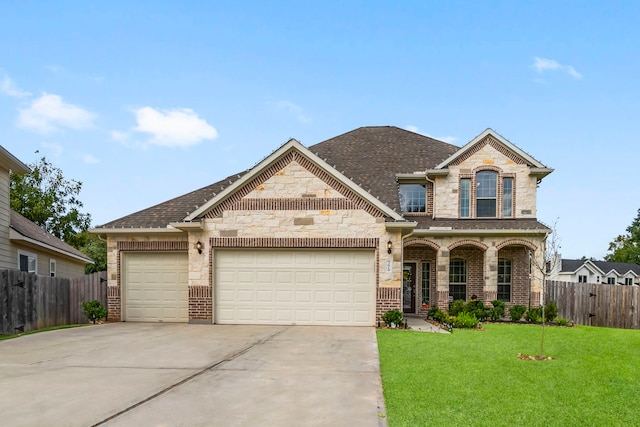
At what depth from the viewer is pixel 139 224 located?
15.5 meters

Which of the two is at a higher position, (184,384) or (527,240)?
(527,240)

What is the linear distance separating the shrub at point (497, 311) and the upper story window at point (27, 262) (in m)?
18.3

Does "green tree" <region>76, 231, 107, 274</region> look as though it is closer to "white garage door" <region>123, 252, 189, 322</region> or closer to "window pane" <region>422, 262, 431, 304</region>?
"white garage door" <region>123, 252, 189, 322</region>

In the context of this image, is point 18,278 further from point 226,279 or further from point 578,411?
point 578,411

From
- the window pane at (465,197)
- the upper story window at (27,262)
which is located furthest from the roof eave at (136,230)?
the window pane at (465,197)

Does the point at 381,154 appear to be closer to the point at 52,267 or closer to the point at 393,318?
the point at 393,318

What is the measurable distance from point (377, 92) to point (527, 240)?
834 centimetres

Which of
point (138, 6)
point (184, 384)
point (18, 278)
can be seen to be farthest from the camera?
point (138, 6)

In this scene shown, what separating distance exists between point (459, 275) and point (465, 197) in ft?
10.7

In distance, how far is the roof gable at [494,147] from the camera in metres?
18.5

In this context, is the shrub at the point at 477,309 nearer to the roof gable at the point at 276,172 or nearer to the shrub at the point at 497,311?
the shrub at the point at 497,311

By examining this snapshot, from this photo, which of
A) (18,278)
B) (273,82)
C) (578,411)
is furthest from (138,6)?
(578,411)

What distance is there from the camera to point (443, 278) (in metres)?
18.1

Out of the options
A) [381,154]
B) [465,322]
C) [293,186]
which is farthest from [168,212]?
[465,322]
